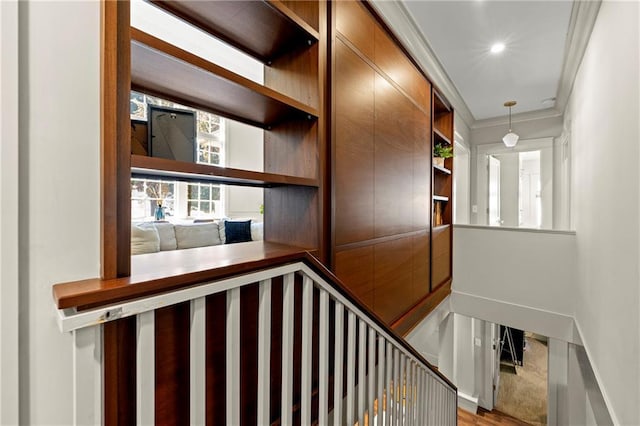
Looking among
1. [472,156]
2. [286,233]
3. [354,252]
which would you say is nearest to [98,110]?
[286,233]

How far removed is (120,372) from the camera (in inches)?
27.7

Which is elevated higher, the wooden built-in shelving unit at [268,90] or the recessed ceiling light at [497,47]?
the recessed ceiling light at [497,47]

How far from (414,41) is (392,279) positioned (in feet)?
6.44

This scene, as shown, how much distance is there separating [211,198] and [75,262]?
4934 millimetres

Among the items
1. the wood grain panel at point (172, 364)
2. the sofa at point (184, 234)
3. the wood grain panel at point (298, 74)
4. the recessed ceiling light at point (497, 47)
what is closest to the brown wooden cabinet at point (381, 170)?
the wood grain panel at point (298, 74)

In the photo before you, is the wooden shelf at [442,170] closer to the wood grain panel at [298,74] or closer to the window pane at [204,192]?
the wood grain panel at [298,74]

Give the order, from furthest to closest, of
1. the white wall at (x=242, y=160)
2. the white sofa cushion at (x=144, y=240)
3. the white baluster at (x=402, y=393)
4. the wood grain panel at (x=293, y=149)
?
the white wall at (x=242, y=160) → the white sofa cushion at (x=144, y=240) → the white baluster at (x=402, y=393) → the wood grain panel at (x=293, y=149)

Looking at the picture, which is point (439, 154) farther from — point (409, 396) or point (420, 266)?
point (409, 396)

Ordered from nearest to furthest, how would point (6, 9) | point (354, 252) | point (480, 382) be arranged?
point (6, 9)
point (354, 252)
point (480, 382)

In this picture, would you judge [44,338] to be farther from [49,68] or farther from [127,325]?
[49,68]

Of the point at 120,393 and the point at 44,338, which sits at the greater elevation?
the point at 44,338

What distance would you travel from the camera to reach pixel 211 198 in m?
5.40

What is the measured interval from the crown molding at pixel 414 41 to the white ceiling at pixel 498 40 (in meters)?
0.05

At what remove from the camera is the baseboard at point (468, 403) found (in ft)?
15.0
